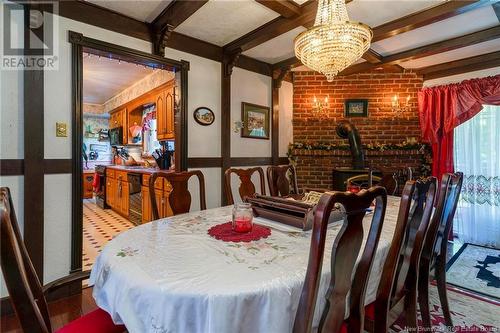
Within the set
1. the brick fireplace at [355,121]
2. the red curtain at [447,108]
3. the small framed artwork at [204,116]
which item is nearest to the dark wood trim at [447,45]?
the brick fireplace at [355,121]

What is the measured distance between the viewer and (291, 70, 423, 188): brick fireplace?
392 cm

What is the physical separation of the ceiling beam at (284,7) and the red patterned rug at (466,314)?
2.54 meters

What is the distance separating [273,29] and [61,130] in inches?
83.0

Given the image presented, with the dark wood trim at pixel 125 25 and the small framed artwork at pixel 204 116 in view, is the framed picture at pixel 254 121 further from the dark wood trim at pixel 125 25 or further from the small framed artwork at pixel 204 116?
the dark wood trim at pixel 125 25

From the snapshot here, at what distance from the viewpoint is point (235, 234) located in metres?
1.33

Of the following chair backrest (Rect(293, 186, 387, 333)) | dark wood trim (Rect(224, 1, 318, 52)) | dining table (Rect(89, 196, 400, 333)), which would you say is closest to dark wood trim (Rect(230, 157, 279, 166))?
dark wood trim (Rect(224, 1, 318, 52))

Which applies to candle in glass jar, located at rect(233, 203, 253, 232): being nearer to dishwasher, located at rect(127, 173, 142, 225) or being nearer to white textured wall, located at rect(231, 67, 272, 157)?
white textured wall, located at rect(231, 67, 272, 157)

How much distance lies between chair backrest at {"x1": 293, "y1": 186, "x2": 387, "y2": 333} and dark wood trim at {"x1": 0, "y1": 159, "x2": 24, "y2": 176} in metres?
2.26

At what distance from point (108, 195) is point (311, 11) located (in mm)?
4969

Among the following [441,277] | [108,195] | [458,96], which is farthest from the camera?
[108,195]

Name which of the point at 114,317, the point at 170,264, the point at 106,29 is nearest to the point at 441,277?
the point at 170,264

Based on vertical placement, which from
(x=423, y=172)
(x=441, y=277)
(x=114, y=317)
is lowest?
(x=441, y=277)

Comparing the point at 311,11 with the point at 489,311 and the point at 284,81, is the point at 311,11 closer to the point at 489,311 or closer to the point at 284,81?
the point at 284,81

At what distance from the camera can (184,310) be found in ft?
2.58
